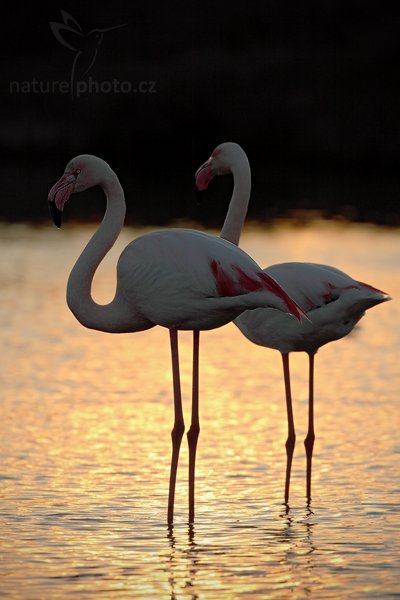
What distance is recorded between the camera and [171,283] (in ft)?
28.3

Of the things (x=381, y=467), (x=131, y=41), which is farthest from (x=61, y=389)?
(x=131, y=41)

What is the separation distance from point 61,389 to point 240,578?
4.89m

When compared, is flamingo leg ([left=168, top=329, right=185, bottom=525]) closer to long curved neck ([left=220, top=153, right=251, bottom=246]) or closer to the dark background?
long curved neck ([left=220, top=153, right=251, bottom=246])

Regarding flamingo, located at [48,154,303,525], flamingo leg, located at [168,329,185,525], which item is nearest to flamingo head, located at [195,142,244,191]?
flamingo, located at [48,154,303,525]

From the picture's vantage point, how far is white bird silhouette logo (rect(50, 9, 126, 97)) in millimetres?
49094

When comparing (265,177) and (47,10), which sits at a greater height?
(47,10)

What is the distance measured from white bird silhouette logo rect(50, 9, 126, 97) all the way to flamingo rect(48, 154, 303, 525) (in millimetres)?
36365

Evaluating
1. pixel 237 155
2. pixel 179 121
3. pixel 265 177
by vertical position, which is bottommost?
pixel 237 155

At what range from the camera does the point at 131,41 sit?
57469 millimetres

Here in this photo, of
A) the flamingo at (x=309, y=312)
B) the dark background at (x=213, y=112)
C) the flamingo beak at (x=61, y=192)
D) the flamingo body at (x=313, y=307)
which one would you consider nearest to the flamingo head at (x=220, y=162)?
the flamingo at (x=309, y=312)

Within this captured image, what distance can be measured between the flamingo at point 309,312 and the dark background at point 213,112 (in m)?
16.6

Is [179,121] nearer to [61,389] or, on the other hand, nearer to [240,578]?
[61,389]

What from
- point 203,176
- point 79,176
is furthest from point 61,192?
point 203,176

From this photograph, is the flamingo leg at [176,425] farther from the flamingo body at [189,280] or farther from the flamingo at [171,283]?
the flamingo body at [189,280]
